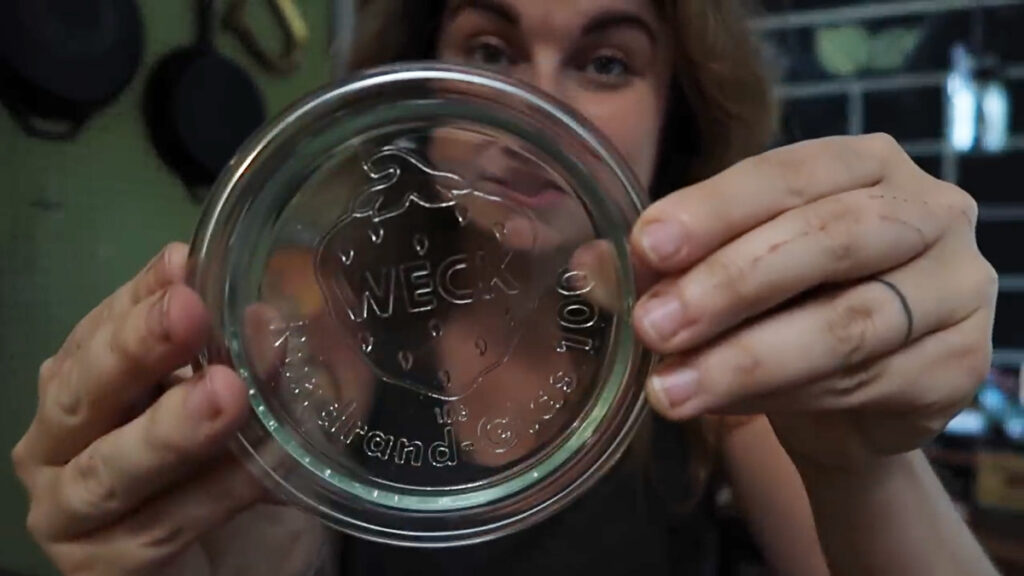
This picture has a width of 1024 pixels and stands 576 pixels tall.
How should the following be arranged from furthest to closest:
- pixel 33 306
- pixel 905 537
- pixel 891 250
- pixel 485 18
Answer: pixel 33 306
pixel 485 18
pixel 905 537
pixel 891 250

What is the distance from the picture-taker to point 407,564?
0.62 metres

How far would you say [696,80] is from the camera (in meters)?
0.65

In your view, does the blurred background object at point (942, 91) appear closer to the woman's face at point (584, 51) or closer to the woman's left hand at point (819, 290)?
the woman's face at point (584, 51)

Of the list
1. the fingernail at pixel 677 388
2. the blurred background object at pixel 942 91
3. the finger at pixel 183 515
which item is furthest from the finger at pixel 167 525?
the blurred background object at pixel 942 91

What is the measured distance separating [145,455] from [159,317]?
6cm

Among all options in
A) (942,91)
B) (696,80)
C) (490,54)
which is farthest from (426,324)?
(942,91)

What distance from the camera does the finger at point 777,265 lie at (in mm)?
297

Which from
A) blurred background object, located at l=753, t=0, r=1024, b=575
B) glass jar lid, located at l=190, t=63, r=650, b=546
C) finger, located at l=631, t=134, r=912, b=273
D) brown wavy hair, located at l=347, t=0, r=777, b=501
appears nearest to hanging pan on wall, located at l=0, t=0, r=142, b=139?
brown wavy hair, located at l=347, t=0, r=777, b=501

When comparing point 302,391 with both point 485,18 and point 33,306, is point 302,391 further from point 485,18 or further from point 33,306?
point 33,306

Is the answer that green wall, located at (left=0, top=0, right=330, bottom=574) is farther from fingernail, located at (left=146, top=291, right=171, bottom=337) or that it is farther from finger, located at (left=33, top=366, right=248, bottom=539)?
fingernail, located at (left=146, top=291, right=171, bottom=337)

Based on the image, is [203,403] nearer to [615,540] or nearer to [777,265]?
[777,265]

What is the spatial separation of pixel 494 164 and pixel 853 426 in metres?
0.19

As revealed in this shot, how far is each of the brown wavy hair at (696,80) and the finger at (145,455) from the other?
1.11ft

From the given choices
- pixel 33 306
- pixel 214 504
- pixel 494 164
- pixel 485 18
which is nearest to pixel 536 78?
pixel 485 18
